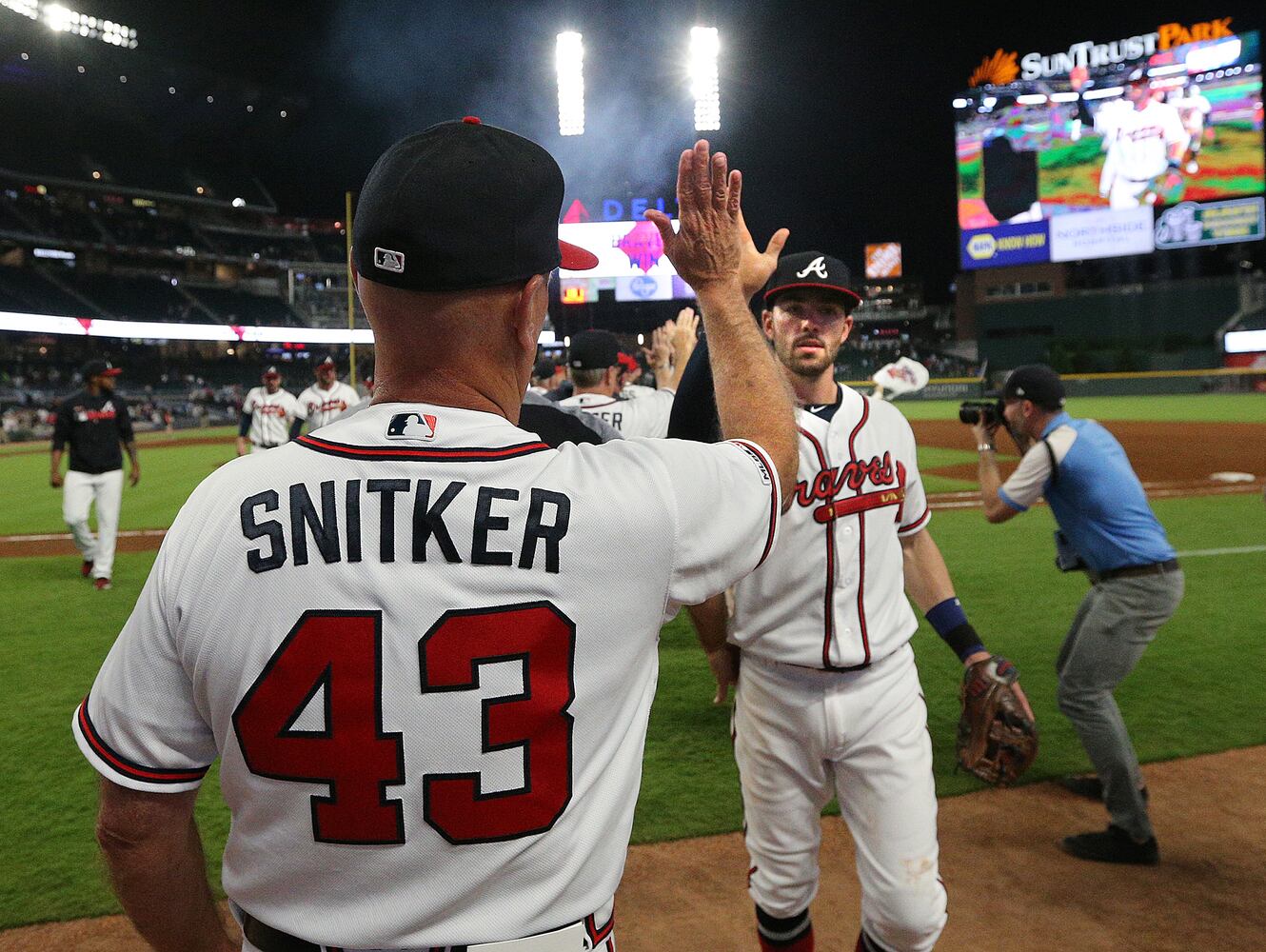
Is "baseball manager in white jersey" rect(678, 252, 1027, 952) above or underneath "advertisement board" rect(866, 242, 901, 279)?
underneath

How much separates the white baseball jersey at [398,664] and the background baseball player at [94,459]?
902 centimetres

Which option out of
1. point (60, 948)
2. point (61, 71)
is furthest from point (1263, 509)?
point (61, 71)

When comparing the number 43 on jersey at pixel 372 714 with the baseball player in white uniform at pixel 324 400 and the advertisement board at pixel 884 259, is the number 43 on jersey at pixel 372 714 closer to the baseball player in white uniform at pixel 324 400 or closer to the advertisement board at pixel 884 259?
the baseball player in white uniform at pixel 324 400

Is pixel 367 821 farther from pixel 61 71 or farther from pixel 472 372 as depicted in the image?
→ pixel 61 71

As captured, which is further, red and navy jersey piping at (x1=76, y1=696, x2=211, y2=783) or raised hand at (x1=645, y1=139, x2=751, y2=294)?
raised hand at (x1=645, y1=139, x2=751, y2=294)

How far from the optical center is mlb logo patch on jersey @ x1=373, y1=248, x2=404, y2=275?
46.7 inches

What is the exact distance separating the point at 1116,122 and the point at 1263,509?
105 ft

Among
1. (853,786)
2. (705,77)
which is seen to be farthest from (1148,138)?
(853,786)

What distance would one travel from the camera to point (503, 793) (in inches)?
45.2

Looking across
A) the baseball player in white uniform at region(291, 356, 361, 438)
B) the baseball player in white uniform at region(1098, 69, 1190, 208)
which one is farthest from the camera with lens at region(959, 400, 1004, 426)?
the baseball player in white uniform at region(1098, 69, 1190, 208)

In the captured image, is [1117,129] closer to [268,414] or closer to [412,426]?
[268,414]

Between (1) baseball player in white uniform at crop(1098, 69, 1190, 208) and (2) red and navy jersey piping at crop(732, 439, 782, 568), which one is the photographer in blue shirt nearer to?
(2) red and navy jersey piping at crop(732, 439, 782, 568)

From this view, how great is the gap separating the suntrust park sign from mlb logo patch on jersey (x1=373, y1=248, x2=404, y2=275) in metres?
47.2

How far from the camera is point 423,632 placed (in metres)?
1.11
